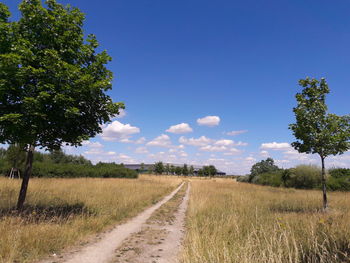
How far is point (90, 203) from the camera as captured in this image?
12.1m

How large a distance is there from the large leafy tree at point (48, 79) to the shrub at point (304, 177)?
36.5m

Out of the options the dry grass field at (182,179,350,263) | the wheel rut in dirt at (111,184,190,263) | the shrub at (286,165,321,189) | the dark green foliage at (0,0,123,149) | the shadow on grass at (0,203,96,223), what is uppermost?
the dark green foliage at (0,0,123,149)

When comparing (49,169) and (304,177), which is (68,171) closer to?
(49,169)

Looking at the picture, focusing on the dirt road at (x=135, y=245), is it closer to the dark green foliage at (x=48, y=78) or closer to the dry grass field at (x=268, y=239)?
the dry grass field at (x=268, y=239)

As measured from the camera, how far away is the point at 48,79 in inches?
285

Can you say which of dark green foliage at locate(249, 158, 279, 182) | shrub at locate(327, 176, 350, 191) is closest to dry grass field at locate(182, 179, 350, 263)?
shrub at locate(327, 176, 350, 191)

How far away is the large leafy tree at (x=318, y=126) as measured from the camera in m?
11.9

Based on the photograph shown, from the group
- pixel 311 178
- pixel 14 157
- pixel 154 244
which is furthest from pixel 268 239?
pixel 311 178

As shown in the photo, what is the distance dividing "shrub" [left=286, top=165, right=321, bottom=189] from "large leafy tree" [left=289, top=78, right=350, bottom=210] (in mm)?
26326

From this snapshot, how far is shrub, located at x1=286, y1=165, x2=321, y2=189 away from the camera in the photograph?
3403 centimetres

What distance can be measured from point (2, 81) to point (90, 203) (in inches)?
313

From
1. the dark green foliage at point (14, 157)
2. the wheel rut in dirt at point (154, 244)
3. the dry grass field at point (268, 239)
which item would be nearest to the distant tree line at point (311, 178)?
the dry grass field at point (268, 239)

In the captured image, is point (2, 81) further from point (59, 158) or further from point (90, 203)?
point (59, 158)

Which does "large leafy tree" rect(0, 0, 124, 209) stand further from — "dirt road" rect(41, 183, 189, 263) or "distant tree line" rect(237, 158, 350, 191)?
"distant tree line" rect(237, 158, 350, 191)
